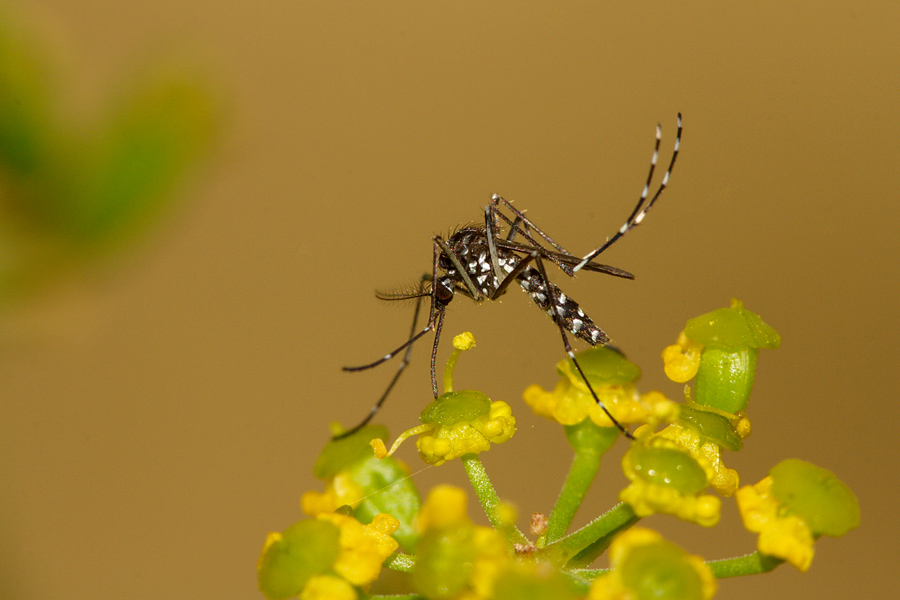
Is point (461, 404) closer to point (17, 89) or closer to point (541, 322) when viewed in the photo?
point (17, 89)

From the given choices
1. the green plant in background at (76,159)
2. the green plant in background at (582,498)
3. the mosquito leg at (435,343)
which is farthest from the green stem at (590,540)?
the green plant in background at (76,159)

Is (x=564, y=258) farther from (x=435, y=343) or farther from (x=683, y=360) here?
(x=683, y=360)

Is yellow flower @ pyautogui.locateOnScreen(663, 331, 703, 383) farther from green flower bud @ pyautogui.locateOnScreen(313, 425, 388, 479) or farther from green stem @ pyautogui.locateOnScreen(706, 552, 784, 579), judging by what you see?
green flower bud @ pyautogui.locateOnScreen(313, 425, 388, 479)

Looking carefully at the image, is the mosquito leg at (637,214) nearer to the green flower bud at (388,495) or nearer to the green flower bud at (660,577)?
the green flower bud at (388,495)

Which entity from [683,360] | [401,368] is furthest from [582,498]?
[401,368]

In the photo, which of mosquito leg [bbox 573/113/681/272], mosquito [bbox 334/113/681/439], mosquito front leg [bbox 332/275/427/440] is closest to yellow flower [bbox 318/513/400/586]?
mosquito front leg [bbox 332/275/427/440]

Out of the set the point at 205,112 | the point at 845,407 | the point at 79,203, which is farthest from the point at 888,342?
the point at 79,203
